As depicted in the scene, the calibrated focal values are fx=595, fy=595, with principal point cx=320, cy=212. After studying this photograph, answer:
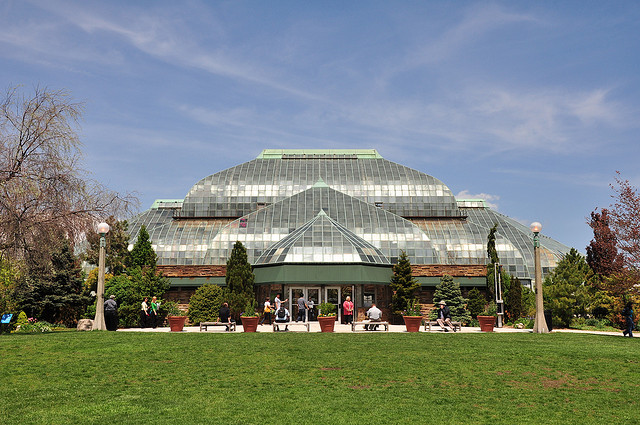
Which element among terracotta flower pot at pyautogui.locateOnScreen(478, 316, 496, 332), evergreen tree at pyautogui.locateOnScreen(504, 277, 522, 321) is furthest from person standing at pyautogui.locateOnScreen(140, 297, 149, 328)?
evergreen tree at pyautogui.locateOnScreen(504, 277, 522, 321)

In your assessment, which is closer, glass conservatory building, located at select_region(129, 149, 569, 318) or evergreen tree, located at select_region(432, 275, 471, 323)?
evergreen tree, located at select_region(432, 275, 471, 323)

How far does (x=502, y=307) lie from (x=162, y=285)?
800 inches

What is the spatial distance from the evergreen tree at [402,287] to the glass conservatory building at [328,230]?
3.72ft

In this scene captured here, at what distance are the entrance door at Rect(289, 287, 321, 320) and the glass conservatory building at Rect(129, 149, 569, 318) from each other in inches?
2.8

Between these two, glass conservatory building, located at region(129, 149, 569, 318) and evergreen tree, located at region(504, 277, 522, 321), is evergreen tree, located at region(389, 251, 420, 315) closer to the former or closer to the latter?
glass conservatory building, located at region(129, 149, 569, 318)

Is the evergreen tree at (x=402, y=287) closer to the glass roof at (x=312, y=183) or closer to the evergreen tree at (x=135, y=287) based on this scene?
the evergreen tree at (x=135, y=287)

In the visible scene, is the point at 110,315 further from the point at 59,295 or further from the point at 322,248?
the point at 322,248

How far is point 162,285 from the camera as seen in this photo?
3606cm

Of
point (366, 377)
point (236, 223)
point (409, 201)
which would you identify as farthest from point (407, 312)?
point (409, 201)

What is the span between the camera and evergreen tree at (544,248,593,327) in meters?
34.7

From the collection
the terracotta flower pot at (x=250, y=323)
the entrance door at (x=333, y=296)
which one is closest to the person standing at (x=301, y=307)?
the entrance door at (x=333, y=296)

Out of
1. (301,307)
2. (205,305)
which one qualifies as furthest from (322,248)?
(205,305)

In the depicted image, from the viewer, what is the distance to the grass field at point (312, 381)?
1128cm

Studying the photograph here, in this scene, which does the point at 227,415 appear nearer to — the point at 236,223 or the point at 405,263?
the point at 405,263
